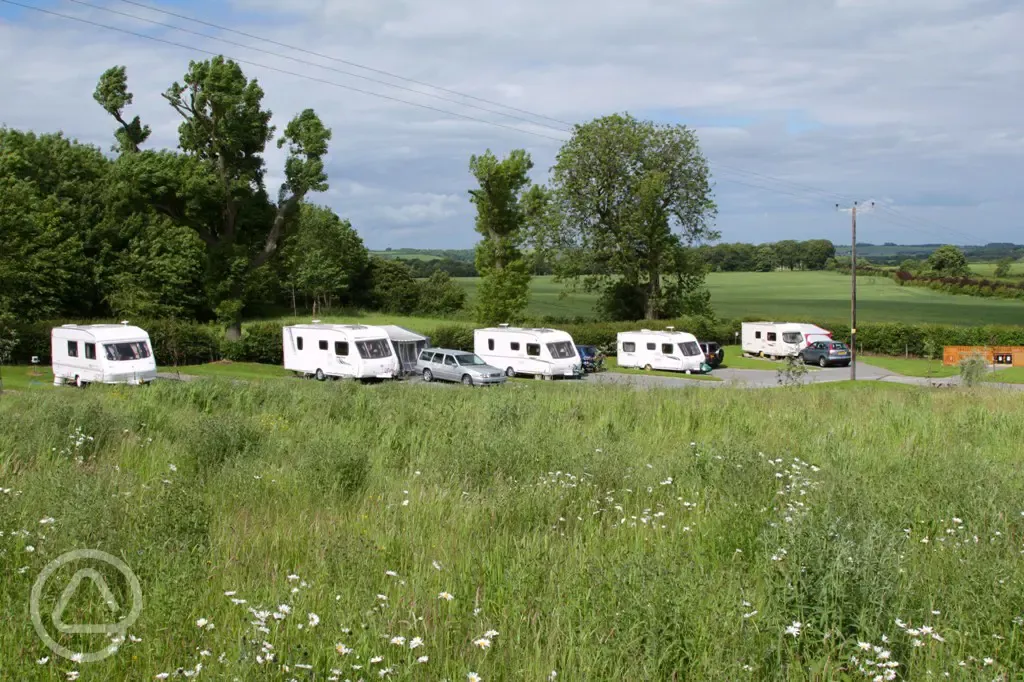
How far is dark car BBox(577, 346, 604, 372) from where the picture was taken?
43719mm

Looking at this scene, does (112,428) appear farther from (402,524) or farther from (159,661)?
(159,661)

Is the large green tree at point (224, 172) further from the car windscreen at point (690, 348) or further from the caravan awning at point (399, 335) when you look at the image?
the car windscreen at point (690, 348)

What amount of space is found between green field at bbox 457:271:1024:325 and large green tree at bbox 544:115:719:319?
4.66 metres

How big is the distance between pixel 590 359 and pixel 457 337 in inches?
338

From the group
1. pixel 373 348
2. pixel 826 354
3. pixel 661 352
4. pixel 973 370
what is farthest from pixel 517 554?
pixel 826 354


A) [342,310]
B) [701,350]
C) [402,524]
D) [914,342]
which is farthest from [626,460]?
[342,310]

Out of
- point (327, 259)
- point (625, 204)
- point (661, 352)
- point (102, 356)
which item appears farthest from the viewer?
point (327, 259)

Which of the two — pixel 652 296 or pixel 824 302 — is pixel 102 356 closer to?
pixel 652 296

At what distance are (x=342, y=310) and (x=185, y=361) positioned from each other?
39.8 meters

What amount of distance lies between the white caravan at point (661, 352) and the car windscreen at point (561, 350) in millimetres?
7228

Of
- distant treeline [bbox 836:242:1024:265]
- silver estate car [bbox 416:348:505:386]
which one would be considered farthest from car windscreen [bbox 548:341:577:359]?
distant treeline [bbox 836:242:1024:265]

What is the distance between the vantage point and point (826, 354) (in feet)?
167

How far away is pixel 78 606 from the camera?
193 inches

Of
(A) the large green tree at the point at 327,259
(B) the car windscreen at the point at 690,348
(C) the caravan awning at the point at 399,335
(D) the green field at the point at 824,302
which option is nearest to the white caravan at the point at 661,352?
(B) the car windscreen at the point at 690,348
